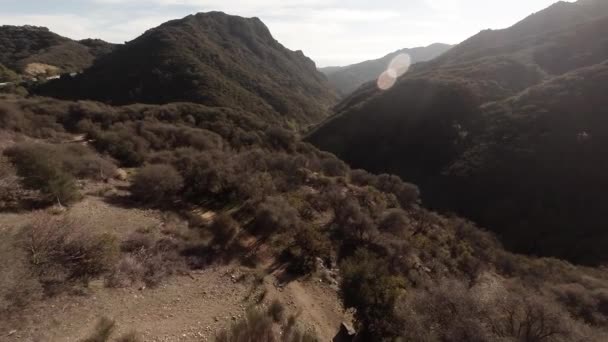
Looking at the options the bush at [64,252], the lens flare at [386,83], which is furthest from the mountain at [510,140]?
the bush at [64,252]

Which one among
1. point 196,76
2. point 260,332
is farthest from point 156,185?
point 196,76

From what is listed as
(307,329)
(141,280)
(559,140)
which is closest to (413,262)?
(307,329)

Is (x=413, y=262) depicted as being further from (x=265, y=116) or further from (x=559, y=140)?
(x=265, y=116)

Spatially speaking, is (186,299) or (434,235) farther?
(434,235)

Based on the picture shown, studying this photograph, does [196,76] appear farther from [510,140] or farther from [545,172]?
[545,172]

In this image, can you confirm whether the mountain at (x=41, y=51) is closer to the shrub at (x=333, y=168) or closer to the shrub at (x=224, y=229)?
the shrub at (x=333, y=168)
